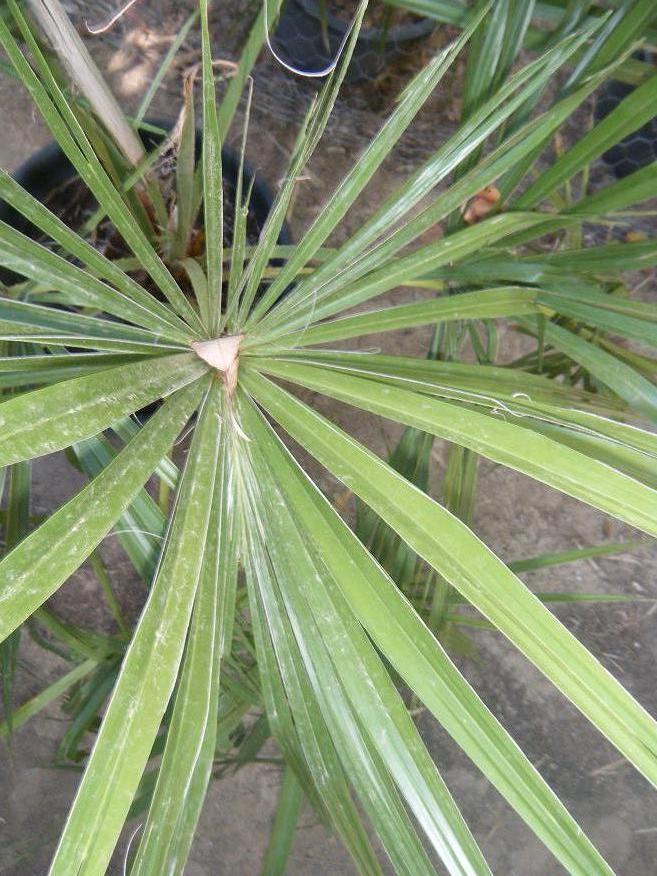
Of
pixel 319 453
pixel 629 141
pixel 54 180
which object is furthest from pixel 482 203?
pixel 319 453

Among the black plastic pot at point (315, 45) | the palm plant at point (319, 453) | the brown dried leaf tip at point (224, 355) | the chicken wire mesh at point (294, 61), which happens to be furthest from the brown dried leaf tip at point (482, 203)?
the brown dried leaf tip at point (224, 355)

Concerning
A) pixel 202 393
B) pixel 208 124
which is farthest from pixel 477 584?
pixel 208 124

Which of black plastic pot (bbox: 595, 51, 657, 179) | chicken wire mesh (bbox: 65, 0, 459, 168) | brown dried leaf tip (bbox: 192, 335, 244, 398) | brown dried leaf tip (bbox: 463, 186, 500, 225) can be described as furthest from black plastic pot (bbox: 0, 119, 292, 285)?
black plastic pot (bbox: 595, 51, 657, 179)

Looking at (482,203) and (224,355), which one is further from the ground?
(482,203)

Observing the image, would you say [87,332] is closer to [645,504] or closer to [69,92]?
[69,92]

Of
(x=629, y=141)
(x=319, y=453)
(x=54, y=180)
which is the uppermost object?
(x=629, y=141)

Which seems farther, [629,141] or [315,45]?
[629,141]

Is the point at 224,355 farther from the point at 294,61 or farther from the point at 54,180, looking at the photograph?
the point at 294,61
